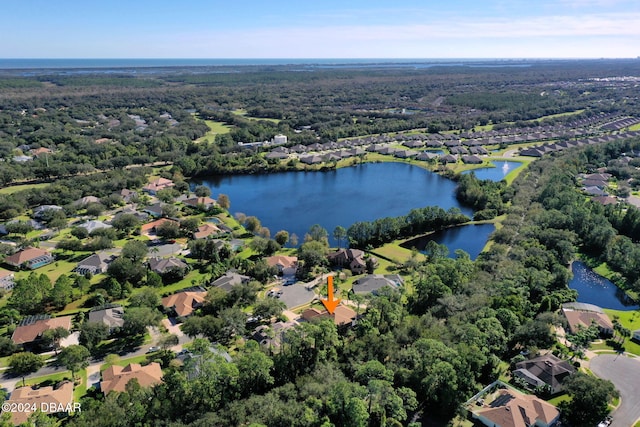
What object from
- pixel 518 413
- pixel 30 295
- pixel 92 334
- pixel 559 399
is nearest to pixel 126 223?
pixel 30 295

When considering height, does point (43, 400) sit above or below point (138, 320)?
below

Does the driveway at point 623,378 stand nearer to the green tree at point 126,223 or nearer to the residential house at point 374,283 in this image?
the residential house at point 374,283

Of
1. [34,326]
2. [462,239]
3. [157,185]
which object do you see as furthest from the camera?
[157,185]

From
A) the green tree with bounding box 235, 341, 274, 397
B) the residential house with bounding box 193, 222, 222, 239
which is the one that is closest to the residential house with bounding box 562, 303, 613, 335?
the green tree with bounding box 235, 341, 274, 397

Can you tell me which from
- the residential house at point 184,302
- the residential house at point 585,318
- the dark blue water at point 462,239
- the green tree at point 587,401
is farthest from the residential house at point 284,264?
the green tree at point 587,401

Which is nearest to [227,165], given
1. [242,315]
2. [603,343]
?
[242,315]

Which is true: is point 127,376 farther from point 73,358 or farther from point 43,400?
point 43,400

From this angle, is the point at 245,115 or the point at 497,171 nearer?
the point at 497,171

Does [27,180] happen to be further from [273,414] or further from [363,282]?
[273,414]
